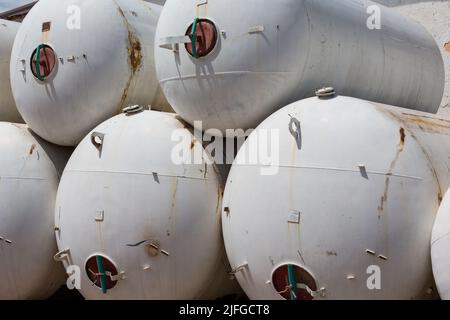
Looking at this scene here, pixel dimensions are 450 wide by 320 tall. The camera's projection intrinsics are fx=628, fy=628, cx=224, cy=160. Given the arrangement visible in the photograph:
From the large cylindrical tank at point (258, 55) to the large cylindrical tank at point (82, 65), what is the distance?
38cm

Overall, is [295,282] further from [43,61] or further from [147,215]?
→ [43,61]

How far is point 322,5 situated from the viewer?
302 centimetres

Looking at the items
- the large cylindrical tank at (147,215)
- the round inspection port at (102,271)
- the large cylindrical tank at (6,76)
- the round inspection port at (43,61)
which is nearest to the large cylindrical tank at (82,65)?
the round inspection port at (43,61)

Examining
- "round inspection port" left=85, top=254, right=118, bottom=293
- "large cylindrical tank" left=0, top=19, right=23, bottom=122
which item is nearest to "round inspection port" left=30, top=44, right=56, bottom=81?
"large cylindrical tank" left=0, top=19, right=23, bottom=122

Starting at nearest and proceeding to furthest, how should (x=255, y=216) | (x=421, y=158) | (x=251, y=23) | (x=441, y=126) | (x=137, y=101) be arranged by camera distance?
(x=421, y=158)
(x=255, y=216)
(x=251, y=23)
(x=441, y=126)
(x=137, y=101)

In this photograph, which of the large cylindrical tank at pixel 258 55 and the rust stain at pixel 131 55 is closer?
the large cylindrical tank at pixel 258 55

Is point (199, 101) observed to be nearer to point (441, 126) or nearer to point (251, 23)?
point (251, 23)

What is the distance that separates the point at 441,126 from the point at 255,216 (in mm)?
1086

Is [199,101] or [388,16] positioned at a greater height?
[388,16]

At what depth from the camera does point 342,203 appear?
248cm

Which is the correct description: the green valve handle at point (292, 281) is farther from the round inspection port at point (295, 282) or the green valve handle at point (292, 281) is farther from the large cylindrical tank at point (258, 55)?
the large cylindrical tank at point (258, 55)

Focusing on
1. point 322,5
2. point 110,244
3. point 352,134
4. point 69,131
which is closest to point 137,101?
point 69,131

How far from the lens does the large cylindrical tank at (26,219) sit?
3529 millimetres

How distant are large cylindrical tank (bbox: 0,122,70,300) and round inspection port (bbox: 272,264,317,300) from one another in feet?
5.05
